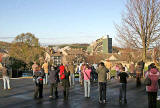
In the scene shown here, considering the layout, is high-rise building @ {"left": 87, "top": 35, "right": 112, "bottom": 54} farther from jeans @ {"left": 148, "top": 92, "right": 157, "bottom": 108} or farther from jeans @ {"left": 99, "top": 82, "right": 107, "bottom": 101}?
jeans @ {"left": 148, "top": 92, "right": 157, "bottom": 108}

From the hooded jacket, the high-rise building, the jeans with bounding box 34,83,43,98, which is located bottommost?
the jeans with bounding box 34,83,43,98

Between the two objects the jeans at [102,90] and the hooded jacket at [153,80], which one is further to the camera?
the jeans at [102,90]

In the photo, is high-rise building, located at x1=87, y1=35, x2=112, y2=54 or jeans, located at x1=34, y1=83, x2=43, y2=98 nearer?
jeans, located at x1=34, y1=83, x2=43, y2=98

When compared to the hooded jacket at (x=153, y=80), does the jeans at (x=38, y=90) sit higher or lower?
lower

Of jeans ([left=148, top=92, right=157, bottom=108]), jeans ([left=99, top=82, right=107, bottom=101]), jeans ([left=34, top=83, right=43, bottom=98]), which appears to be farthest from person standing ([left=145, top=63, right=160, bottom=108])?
jeans ([left=34, top=83, right=43, bottom=98])

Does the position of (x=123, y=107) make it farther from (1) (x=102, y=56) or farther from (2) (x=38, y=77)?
(1) (x=102, y=56)

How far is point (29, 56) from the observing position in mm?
41969

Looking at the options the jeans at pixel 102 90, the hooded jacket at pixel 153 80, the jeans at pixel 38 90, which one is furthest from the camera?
the jeans at pixel 38 90

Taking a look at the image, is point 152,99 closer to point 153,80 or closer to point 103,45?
point 153,80

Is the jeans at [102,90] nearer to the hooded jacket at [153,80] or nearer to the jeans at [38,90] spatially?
the hooded jacket at [153,80]

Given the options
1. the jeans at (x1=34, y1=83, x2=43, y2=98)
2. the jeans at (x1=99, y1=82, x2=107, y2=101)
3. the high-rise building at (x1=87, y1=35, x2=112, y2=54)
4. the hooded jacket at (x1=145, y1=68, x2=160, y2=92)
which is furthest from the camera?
the high-rise building at (x1=87, y1=35, x2=112, y2=54)

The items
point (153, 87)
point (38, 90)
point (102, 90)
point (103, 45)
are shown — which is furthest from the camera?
point (103, 45)

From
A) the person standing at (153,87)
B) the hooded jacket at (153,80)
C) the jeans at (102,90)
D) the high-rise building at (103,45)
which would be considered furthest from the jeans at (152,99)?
the high-rise building at (103,45)

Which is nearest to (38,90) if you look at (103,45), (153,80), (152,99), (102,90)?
(102,90)
